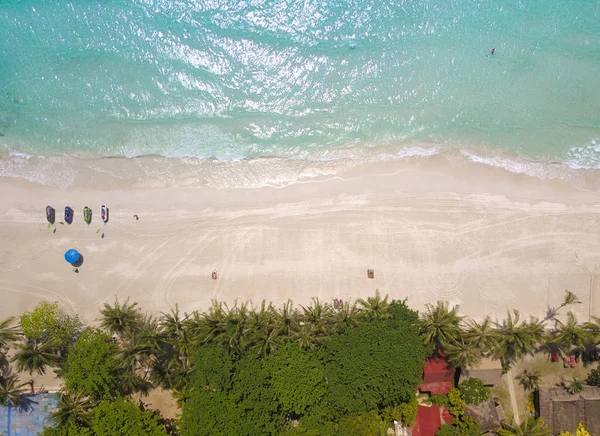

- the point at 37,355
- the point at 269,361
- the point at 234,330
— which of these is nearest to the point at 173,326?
the point at 234,330

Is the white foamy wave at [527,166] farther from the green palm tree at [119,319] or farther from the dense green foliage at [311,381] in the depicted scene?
the green palm tree at [119,319]

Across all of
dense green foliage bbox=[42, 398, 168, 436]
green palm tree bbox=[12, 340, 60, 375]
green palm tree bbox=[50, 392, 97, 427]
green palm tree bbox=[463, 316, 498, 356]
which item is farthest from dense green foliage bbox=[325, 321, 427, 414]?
green palm tree bbox=[12, 340, 60, 375]


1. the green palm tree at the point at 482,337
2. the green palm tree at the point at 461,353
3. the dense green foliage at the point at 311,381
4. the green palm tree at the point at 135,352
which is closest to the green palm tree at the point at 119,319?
the green palm tree at the point at 135,352

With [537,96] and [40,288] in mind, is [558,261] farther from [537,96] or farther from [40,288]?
[40,288]

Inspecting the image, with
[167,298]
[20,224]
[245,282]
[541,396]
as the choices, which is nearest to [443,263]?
[541,396]

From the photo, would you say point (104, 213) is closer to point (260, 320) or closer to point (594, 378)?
point (260, 320)
